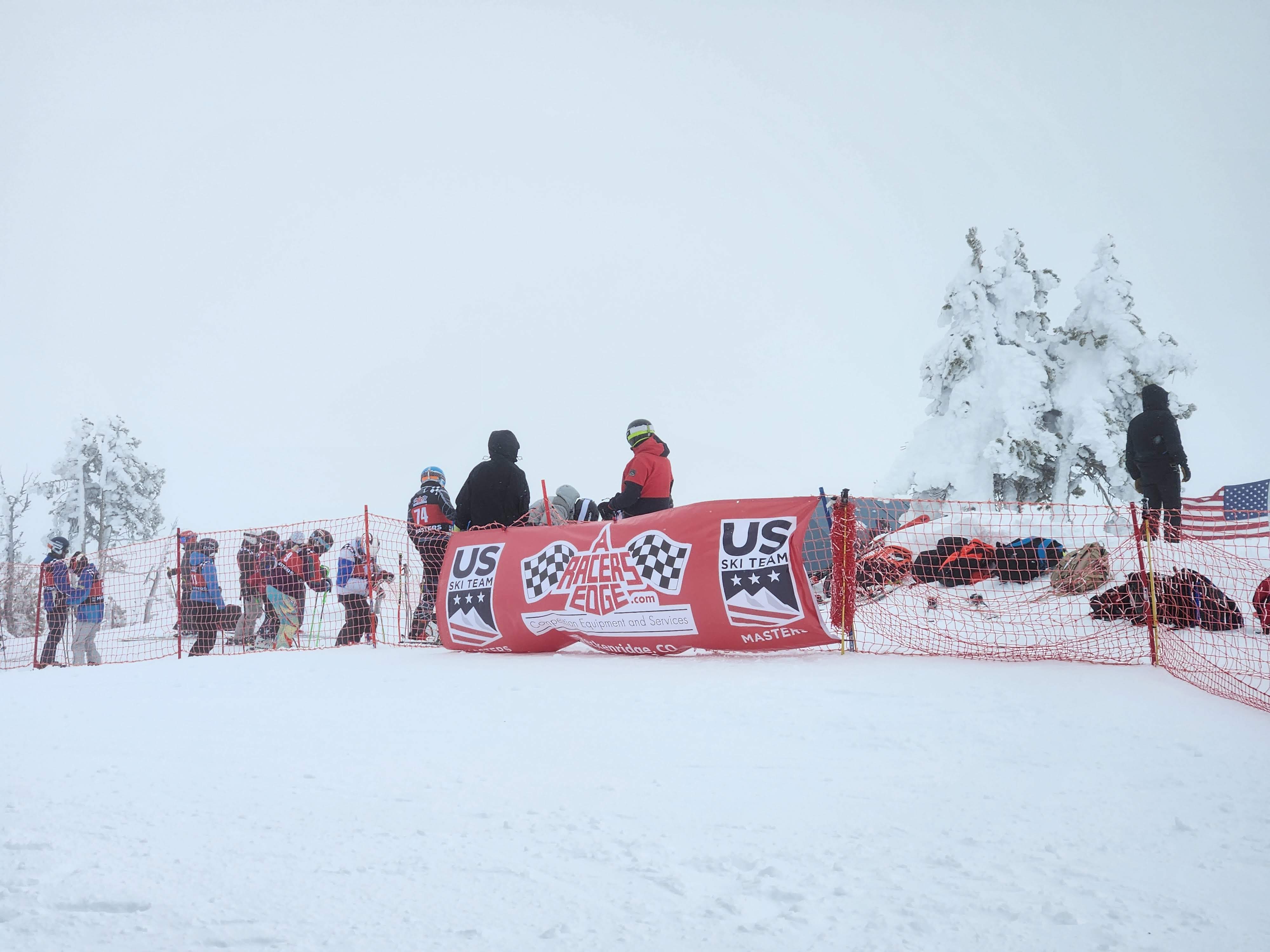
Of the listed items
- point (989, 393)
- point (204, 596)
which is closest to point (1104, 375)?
point (989, 393)

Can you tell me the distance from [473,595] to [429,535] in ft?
4.84

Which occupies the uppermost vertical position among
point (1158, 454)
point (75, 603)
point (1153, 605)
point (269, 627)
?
point (1158, 454)

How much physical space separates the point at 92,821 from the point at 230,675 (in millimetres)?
3507

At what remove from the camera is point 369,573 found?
774 centimetres

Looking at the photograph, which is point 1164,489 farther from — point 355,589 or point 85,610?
point 85,610

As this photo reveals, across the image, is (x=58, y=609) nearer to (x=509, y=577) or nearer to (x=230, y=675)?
(x=230, y=675)

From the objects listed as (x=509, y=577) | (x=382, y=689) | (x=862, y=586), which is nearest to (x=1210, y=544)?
(x=862, y=586)

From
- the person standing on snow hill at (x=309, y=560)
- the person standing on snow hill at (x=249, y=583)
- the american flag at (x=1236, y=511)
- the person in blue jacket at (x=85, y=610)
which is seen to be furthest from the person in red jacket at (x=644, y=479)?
the person in blue jacket at (x=85, y=610)

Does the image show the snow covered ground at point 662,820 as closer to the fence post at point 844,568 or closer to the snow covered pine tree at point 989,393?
the fence post at point 844,568

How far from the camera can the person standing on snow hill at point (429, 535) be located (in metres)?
7.89

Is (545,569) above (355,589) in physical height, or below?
above

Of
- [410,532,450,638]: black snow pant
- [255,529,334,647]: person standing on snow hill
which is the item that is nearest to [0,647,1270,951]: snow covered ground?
[410,532,450,638]: black snow pant

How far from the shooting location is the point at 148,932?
1.94 meters

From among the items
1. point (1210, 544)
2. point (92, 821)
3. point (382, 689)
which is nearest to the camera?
point (92, 821)
